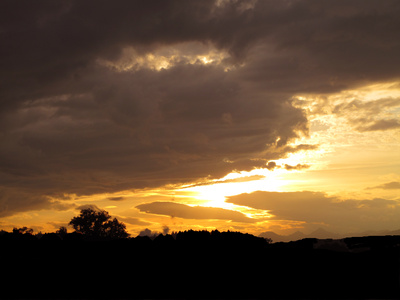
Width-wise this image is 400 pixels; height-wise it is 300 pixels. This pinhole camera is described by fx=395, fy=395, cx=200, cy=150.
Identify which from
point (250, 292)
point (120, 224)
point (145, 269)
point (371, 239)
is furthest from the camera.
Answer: point (120, 224)

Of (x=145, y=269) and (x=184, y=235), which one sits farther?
(x=184, y=235)

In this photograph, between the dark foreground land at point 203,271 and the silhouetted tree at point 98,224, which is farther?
the silhouetted tree at point 98,224

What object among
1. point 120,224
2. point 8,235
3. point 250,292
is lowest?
point 250,292

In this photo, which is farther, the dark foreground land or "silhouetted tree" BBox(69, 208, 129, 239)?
"silhouetted tree" BBox(69, 208, 129, 239)

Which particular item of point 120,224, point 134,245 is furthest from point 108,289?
point 120,224

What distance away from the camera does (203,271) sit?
1969cm

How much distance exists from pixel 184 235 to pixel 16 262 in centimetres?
938

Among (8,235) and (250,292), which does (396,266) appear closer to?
(250,292)

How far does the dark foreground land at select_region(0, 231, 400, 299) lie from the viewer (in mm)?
18531

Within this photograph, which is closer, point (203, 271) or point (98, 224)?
point (203, 271)

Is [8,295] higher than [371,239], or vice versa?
[371,239]

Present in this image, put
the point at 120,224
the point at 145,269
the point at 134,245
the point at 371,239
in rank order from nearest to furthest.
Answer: the point at 145,269, the point at 134,245, the point at 371,239, the point at 120,224

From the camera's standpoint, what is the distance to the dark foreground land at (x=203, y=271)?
18.5 meters

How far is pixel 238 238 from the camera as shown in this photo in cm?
2467
